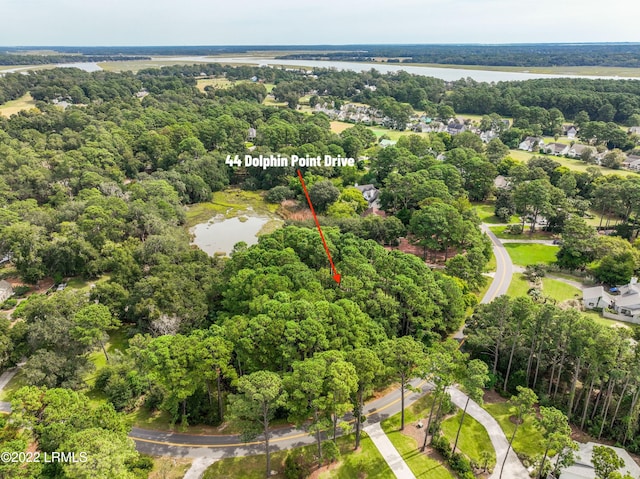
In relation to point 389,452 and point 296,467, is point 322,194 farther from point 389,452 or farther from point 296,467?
point 296,467

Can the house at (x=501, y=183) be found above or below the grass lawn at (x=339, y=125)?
below

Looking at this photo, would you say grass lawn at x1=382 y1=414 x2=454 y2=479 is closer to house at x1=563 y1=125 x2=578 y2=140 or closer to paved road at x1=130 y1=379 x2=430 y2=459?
paved road at x1=130 y1=379 x2=430 y2=459

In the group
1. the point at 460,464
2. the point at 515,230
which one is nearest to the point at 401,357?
the point at 460,464

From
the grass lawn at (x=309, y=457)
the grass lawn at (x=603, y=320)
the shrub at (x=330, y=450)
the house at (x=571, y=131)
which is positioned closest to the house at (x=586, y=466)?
the grass lawn at (x=309, y=457)

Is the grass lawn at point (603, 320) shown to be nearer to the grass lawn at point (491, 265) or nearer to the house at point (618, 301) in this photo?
the house at point (618, 301)

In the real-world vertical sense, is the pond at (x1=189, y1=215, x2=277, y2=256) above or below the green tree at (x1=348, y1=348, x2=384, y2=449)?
below

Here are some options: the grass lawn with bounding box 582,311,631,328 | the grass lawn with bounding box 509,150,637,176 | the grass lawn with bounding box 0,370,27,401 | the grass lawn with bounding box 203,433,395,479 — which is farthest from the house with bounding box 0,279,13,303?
the grass lawn with bounding box 509,150,637,176
